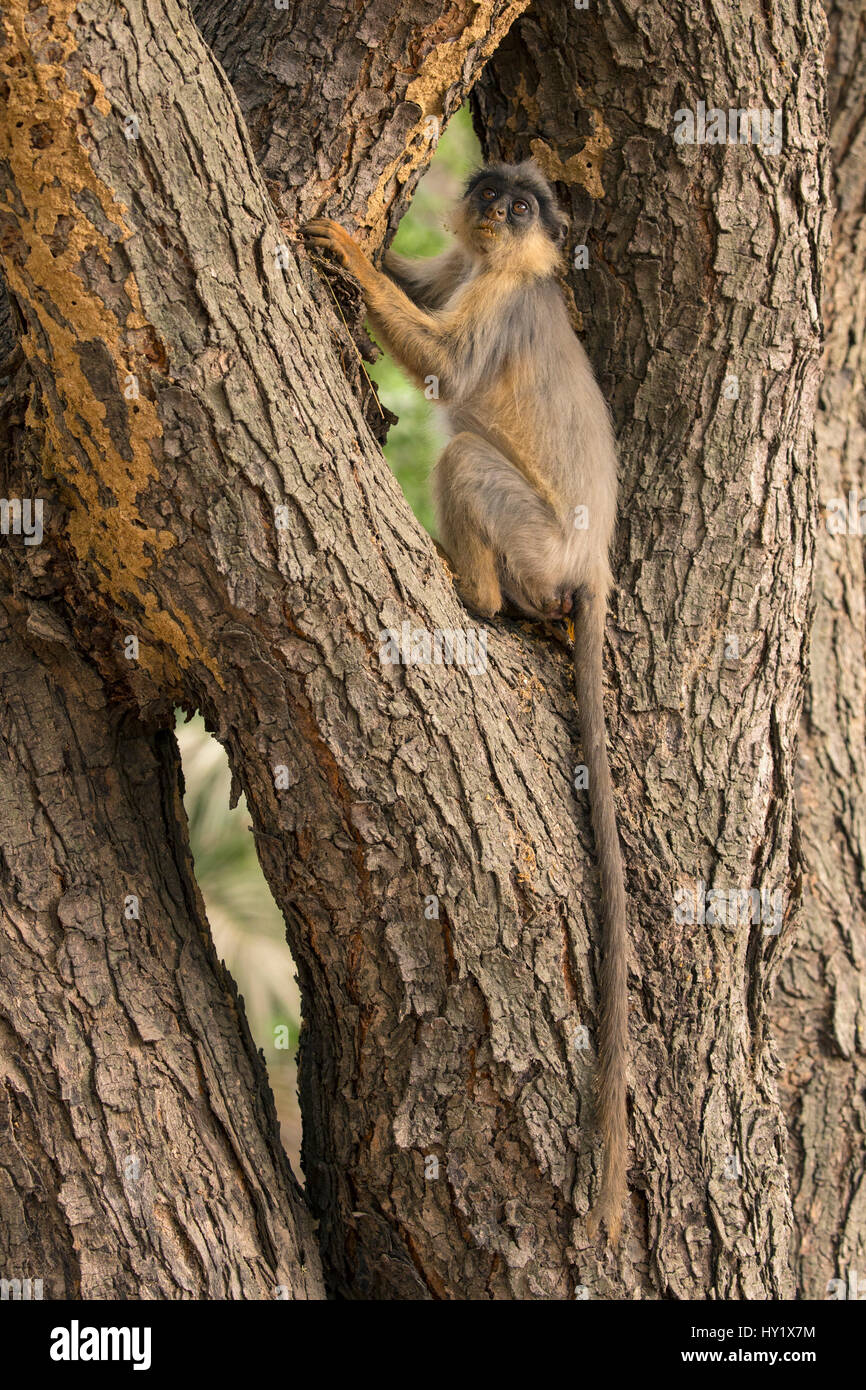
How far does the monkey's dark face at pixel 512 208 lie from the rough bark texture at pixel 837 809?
1.44 metres

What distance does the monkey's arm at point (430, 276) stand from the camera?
523 centimetres

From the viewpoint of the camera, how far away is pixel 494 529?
4.56 metres

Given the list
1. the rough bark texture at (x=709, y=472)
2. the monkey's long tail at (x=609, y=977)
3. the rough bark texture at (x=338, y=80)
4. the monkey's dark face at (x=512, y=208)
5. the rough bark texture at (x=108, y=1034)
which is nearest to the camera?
the rough bark texture at (x=108, y=1034)

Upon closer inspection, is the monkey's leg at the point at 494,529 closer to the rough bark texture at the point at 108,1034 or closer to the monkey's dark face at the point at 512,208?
the monkey's dark face at the point at 512,208

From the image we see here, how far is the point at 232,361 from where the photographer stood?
119 inches

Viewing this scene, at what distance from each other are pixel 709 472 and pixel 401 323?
4.31 feet

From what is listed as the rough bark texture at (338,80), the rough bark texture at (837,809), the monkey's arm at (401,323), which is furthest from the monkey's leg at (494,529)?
the rough bark texture at (837,809)

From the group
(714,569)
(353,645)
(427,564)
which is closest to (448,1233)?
(353,645)

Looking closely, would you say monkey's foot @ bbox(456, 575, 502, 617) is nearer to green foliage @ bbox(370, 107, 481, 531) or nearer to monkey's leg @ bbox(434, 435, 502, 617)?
monkey's leg @ bbox(434, 435, 502, 617)

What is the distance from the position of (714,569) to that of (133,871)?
2.09 metres

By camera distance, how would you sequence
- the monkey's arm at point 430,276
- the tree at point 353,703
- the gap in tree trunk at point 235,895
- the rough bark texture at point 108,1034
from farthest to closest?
the gap in tree trunk at point 235,895
the monkey's arm at point 430,276
the rough bark texture at point 108,1034
the tree at point 353,703

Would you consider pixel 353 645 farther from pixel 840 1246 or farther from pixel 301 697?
pixel 840 1246

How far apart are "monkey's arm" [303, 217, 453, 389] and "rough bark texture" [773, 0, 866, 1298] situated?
176 cm

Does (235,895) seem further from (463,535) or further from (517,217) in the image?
(517,217)
